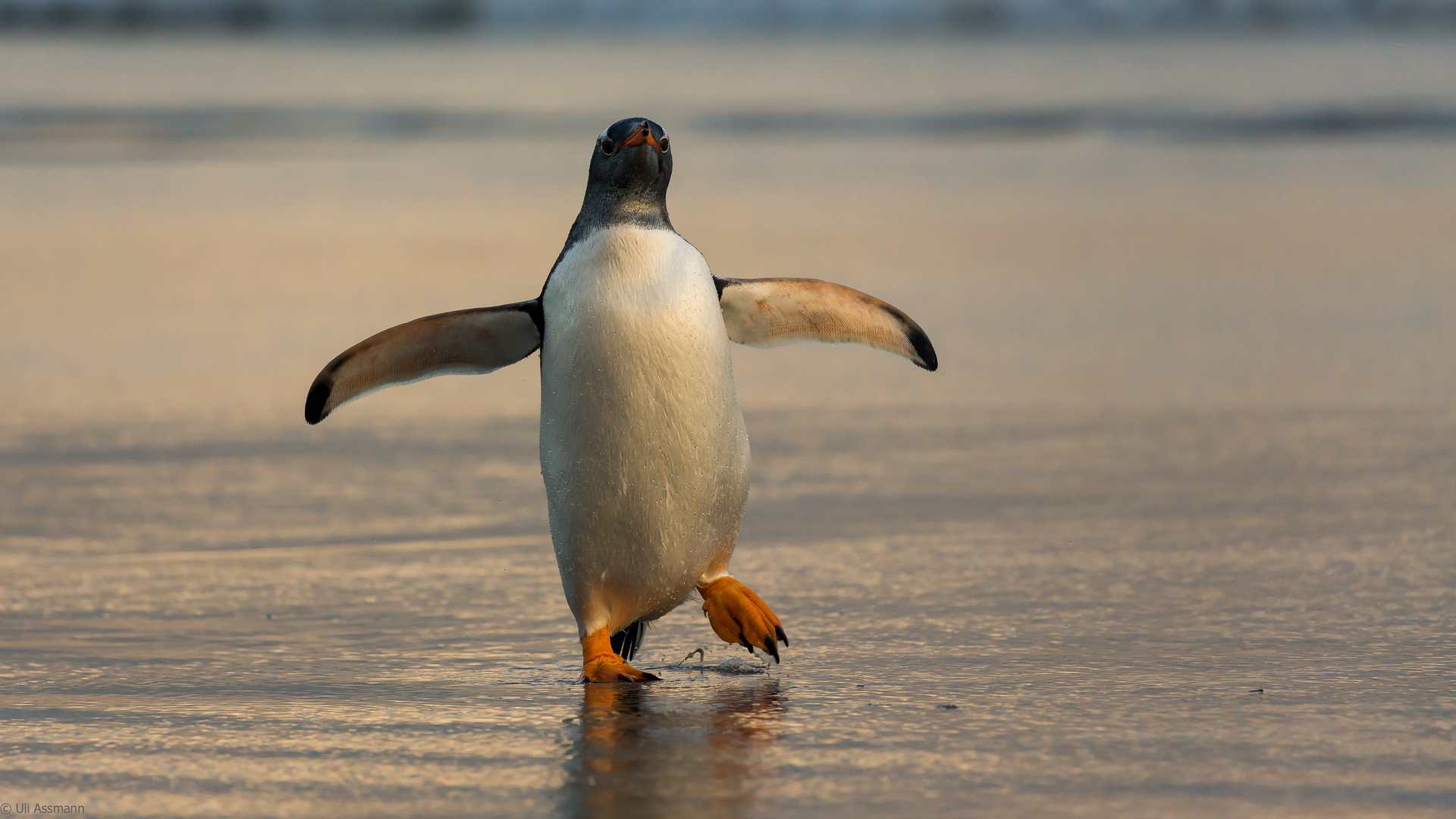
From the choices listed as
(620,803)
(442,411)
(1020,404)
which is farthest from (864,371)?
(620,803)

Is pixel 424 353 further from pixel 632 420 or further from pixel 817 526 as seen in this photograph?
pixel 817 526

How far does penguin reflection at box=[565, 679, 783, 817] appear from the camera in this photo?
2.77m

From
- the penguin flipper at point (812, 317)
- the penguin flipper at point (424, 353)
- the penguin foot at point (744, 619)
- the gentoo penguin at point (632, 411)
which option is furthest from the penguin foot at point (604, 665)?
the penguin flipper at point (812, 317)

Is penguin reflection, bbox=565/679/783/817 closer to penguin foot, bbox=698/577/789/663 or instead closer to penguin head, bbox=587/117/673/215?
penguin foot, bbox=698/577/789/663

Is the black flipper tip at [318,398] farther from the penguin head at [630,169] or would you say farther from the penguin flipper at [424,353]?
the penguin head at [630,169]

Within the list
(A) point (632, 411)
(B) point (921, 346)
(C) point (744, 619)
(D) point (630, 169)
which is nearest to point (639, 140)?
(D) point (630, 169)

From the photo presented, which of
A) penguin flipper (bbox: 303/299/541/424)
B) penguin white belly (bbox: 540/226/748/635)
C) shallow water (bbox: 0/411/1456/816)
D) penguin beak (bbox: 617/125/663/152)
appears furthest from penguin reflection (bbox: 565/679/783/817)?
penguin beak (bbox: 617/125/663/152)

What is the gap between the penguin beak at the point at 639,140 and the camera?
374 centimetres

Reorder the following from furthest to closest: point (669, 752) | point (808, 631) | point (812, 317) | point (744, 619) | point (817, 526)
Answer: point (817, 526) < point (812, 317) < point (808, 631) < point (744, 619) < point (669, 752)

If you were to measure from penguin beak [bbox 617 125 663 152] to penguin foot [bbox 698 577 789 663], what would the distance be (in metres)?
0.89

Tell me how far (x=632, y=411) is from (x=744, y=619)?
46cm

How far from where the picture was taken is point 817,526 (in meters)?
4.77

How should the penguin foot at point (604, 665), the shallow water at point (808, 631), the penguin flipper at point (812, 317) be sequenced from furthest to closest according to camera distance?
the penguin flipper at point (812, 317) → the penguin foot at point (604, 665) → the shallow water at point (808, 631)

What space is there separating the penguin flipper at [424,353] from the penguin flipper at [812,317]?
444mm
